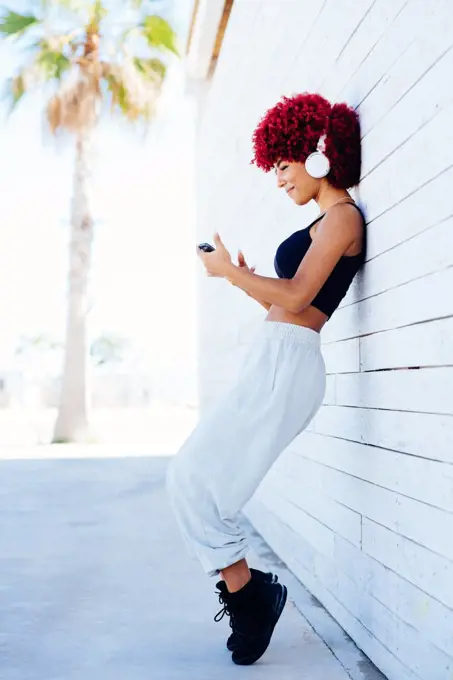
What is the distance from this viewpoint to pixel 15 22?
41.7 ft

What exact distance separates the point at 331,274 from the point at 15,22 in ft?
38.8

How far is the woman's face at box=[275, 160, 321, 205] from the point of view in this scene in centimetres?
254

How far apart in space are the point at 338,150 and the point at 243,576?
4.22ft

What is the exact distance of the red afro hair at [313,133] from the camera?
2475mm

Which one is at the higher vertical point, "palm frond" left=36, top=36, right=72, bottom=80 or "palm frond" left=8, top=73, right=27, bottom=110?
"palm frond" left=36, top=36, right=72, bottom=80

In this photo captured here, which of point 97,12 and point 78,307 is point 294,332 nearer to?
point 78,307

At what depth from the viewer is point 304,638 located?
2703 millimetres

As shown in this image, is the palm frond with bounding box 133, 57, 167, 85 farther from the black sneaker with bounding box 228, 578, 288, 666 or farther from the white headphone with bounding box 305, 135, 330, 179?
the black sneaker with bounding box 228, 578, 288, 666

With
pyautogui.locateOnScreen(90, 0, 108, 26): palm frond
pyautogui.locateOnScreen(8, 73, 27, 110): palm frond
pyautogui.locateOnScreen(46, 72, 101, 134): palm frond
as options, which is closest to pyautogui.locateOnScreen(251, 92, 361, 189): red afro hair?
pyautogui.locateOnScreen(46, 72, 101, 134): palm frond

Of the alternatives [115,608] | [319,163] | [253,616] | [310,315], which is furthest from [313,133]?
[115,608]

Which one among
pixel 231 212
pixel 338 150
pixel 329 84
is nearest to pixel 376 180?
pixel 338 150

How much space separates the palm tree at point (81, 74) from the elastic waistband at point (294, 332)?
36.8 ft

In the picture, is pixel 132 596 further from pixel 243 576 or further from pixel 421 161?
pixel 421 161

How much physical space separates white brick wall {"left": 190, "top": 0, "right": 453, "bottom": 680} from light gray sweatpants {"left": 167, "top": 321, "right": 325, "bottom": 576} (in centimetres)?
23
